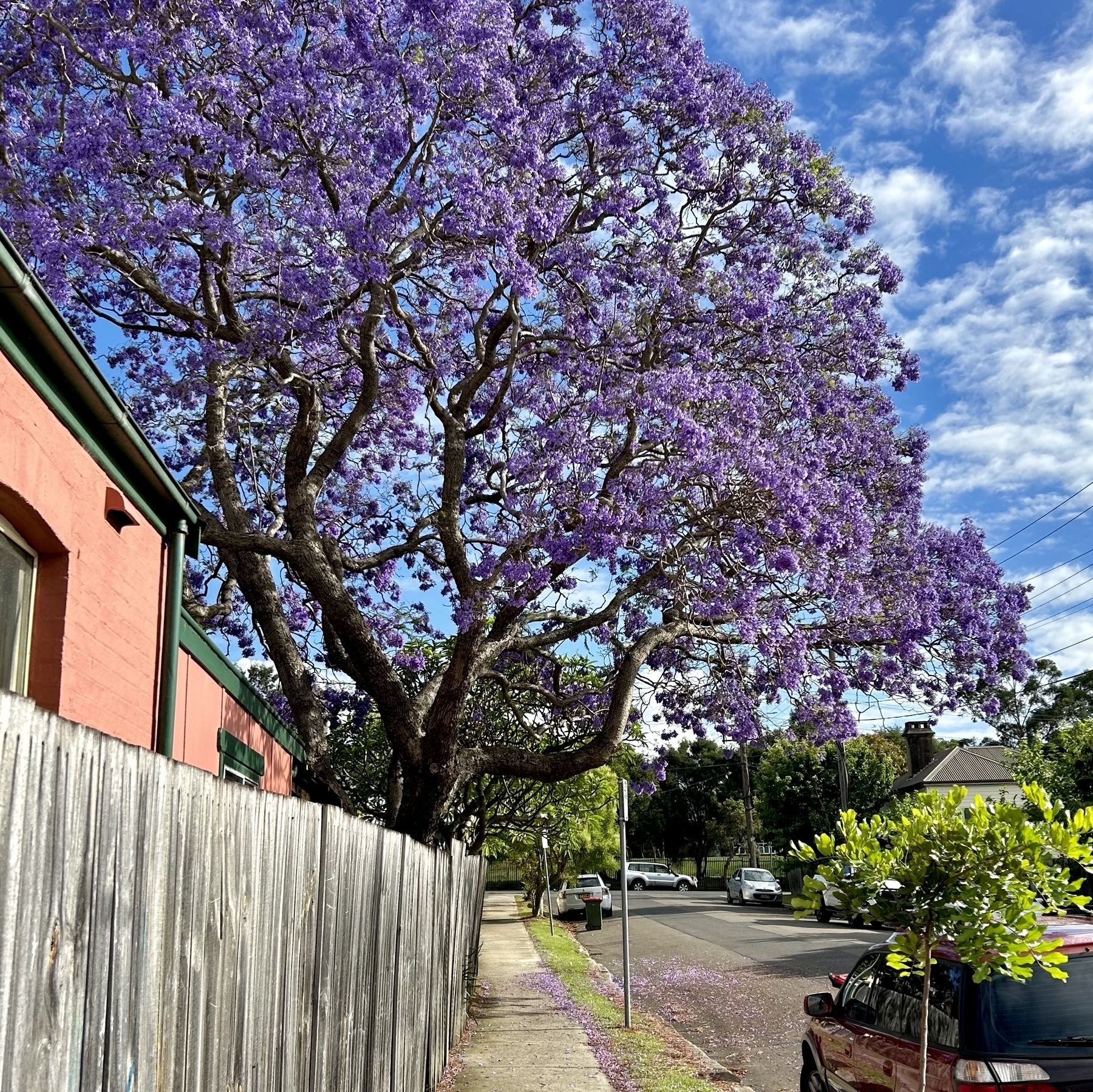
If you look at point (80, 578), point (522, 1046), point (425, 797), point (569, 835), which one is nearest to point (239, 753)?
point (425, 797)

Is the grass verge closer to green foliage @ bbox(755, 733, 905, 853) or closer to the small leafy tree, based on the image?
the small leafy tree

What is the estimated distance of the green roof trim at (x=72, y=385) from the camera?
504 cm

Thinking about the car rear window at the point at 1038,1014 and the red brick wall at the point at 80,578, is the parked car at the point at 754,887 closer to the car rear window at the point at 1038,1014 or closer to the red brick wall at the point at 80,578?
the red brick wall at the point at 80,578

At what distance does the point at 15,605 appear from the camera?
5.63 m

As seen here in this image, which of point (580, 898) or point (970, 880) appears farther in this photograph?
point (580, 898)

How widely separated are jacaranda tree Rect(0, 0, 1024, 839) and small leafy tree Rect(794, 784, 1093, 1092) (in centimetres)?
780

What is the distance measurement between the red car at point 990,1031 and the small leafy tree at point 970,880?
0.22m

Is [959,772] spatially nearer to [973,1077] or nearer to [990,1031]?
[990,1031]

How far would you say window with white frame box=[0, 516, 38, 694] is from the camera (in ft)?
18.0

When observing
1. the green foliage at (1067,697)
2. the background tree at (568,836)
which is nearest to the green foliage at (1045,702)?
the green foliage at (1067,697)

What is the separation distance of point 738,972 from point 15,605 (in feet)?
57.6

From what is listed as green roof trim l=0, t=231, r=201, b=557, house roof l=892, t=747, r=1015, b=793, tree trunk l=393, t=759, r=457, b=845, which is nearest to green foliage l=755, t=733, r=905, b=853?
house roof l=892, t=747, r=1015, b=793

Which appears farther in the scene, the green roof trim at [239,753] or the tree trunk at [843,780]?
the tree trunk at [843,780]

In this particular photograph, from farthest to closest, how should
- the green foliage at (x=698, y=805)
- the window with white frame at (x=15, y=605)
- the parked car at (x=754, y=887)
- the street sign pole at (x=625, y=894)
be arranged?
the green foliage at (x=698, y=805) → the parked car at (x=754, y=887) → the street sign pole at (x=625, y=894) → the window with white frame at (x=15, y=605)
